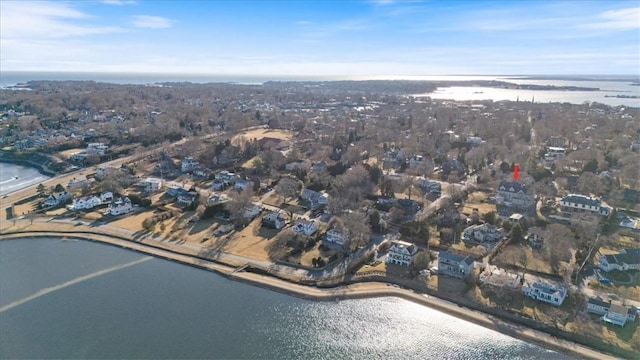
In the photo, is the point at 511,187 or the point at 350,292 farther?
the point at 511,187

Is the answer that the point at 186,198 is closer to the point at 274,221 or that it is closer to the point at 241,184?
the point at 241,184

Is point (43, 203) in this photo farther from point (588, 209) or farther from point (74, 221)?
point (588, 209)

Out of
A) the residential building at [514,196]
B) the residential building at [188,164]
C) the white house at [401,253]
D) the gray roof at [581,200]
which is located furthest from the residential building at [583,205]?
the residential building at [188,164]

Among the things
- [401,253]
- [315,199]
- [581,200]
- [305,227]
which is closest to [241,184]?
[315,199]

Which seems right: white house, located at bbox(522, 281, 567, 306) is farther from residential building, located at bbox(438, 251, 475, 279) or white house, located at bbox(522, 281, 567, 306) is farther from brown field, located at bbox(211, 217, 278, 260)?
brown field, located at bbox(211, 217, 278, 260)

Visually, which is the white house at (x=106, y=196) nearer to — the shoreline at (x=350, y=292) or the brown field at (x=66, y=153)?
the shoreline at (x=350, y=292)

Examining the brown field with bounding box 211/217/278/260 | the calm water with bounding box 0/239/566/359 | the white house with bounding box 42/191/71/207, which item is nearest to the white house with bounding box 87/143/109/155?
the white house with bounding box 42/191/71/207
